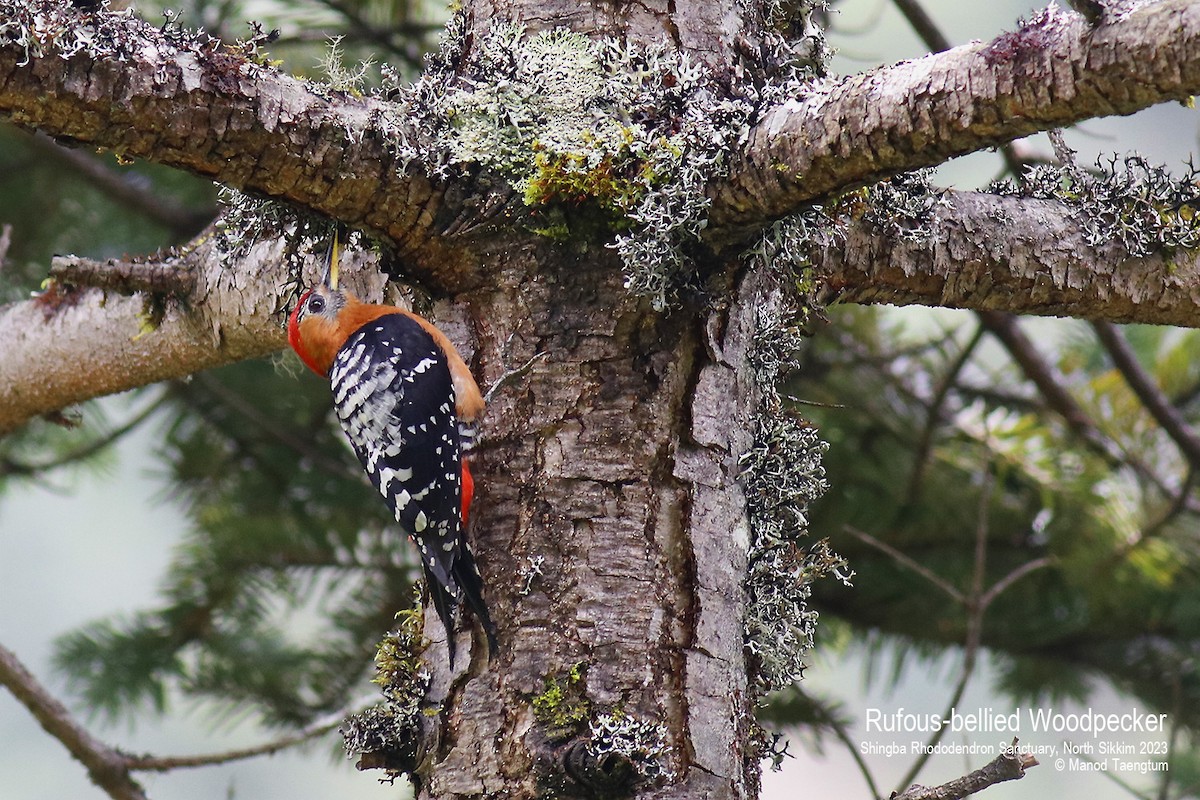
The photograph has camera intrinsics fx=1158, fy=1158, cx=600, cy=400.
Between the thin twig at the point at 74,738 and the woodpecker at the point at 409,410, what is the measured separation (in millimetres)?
958

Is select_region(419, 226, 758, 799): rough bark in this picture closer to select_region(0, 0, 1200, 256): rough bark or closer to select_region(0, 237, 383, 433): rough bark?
select_region(0, 0, 1200, 256): rough bark

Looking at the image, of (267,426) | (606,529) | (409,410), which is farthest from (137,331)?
(606,529)

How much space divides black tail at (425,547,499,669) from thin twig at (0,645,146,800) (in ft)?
4.10

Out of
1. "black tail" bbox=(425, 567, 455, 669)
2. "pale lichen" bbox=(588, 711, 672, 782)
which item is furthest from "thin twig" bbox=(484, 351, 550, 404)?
"pale lichen" bbox=(588, 711, 672, 782)

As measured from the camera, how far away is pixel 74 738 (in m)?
2.66

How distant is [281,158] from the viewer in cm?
171

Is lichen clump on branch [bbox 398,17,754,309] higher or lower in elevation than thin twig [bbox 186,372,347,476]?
lower

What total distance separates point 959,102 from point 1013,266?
2.58ft

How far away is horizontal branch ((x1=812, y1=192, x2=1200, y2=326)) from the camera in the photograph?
2.12 metres

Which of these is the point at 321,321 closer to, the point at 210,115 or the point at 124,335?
the point at 124,335

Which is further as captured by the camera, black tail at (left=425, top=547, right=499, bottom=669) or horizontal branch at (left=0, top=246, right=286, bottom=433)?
horizontal branch at (left=0, top=246, right=286, bottom=433)

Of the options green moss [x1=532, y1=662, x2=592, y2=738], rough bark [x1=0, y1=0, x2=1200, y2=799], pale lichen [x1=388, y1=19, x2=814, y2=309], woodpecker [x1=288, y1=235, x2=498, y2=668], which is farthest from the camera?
woodpecker [x1=288, y1=235, x2=498, y2=668]

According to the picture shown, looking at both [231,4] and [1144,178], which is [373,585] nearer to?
[231,4]

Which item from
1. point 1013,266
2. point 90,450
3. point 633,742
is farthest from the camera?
point 90,450
